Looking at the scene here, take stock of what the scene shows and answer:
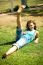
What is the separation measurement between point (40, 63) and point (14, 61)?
51 centimetres

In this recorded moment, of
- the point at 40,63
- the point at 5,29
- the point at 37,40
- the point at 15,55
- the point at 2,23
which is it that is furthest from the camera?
the point at 2,23

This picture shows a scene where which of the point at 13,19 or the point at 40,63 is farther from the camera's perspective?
the point at 13,19

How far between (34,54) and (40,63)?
0.46 m

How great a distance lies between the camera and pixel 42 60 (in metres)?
4.36

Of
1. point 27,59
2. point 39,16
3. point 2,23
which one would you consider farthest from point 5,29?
point 27,59

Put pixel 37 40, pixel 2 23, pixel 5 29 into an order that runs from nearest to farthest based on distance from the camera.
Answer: pixel 37 40 → pixel 5 29 → pixel 2 23

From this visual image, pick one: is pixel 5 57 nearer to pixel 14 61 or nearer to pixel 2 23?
pixel 14 61

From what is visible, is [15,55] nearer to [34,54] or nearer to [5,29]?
[34,54]

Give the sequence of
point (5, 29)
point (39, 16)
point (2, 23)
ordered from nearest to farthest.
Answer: point (5, 29) < point (2, 23) < point (39, 16)

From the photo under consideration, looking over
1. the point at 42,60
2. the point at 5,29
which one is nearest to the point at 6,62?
the point at 42,60

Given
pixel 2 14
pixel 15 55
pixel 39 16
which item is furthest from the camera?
pixel 2 14

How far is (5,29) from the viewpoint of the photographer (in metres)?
6.73

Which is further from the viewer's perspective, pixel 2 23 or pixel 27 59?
pixel 2 23

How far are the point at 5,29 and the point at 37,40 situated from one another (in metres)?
1.60
